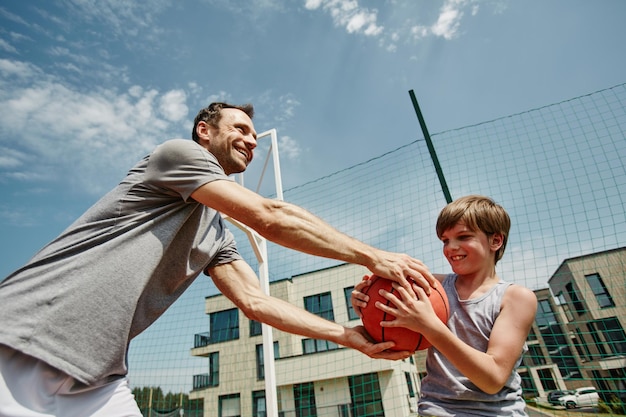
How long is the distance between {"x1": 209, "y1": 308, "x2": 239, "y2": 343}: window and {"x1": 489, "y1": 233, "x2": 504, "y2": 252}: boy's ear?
1852cm

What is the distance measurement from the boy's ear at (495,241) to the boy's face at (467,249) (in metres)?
0.02

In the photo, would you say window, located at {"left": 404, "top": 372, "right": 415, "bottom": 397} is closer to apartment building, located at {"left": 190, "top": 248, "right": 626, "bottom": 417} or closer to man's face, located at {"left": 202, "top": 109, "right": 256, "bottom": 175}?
apartment building, located at {"left": 190, "top": 248, "right": 626, "bottom": 417}

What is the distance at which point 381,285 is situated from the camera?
1848 millimetres

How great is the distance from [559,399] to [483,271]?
1109 inches

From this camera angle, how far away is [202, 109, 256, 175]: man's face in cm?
239

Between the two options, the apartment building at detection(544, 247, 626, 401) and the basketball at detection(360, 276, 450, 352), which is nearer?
the basketball at detection(360, 276, 450, 352)

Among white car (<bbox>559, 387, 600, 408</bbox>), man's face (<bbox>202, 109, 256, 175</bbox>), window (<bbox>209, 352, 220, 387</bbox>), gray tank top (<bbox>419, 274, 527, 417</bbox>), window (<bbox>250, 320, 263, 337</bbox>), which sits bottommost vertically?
white car (<bbox>559, 387, 600, 408</bbox>)

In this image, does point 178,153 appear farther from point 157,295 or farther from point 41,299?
point 41,299

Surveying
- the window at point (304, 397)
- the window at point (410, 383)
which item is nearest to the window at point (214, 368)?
the window at point (304, 397)

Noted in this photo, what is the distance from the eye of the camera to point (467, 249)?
1914mm

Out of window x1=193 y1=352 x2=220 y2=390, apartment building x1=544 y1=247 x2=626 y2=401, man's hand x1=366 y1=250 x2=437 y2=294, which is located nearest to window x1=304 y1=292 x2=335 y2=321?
window x1=193 y1=352 x2=220 y2=390

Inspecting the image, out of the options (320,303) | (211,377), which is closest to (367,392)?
(320,303)

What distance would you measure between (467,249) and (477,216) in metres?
0.18

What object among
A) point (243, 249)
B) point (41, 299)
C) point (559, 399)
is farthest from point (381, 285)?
point (559, 399)
